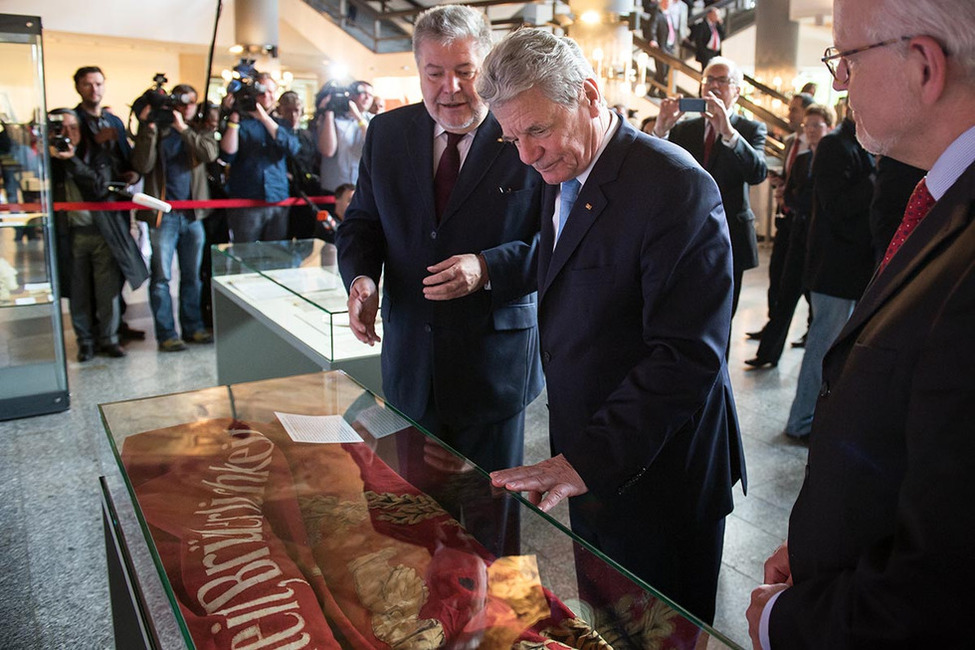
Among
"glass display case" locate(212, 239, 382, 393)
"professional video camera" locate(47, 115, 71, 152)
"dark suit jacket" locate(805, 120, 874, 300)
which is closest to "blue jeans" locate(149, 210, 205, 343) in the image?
"professional video camera" locate(47, 115, 71, 152)

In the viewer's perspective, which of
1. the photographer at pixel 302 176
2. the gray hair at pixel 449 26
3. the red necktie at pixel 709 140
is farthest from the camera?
the photographer at pixel 302 176

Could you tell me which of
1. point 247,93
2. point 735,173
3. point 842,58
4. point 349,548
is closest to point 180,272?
point 247,93

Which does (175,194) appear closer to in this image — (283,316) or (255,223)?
(255,223)

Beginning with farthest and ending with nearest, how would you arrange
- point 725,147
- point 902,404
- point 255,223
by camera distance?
point 255,223
point 725,147
point 902,404

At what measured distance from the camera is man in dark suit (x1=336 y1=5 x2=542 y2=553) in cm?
205

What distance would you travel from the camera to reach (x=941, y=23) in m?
0.88

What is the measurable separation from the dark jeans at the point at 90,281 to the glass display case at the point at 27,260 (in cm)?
101

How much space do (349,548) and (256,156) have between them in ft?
16.8

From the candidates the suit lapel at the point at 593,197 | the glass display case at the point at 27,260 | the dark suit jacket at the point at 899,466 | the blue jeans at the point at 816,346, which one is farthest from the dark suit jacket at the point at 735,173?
the dark suit jacket at the point at 899,466

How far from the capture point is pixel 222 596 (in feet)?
3.70

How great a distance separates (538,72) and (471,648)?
94 centimetres

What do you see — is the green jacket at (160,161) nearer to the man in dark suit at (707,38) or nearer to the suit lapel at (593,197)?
the suit lapel at (593,197)

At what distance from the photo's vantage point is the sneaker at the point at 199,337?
5.77m

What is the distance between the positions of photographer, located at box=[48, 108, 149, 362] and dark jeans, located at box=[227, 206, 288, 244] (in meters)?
0.77
